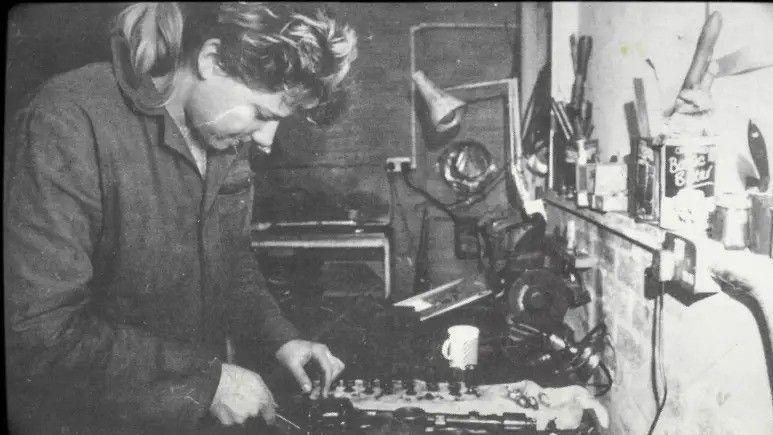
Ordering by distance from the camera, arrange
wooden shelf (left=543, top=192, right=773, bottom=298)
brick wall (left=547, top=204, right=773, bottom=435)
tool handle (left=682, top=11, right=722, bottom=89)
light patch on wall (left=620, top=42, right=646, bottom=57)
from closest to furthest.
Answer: wooden shelf (left=543, top=192, right=773, bottom=298) → brick wall (left=547, top=204, right=773, bottom=435) → tool handle (left=682, top=11, right=722, bottom=89) → light patch on wall (left=620, top=42, right=646, bottom=57)

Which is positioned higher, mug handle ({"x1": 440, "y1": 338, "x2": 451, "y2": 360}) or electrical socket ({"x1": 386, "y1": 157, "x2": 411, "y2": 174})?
electrical socket ({"x1": 386, "y1": 157, "x2": 411, "y2": 174})

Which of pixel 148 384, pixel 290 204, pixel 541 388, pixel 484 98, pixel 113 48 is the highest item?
pixel 113 48

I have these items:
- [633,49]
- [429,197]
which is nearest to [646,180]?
[633,49]

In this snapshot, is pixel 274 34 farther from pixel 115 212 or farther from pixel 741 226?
pixel 741 226

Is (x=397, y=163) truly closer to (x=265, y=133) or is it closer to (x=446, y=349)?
(x=265, y=133)

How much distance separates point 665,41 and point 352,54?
1053 mm

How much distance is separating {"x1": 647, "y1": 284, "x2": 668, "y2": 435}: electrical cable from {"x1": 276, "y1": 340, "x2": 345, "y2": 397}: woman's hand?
37.9 inches

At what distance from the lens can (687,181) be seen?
3.83ft

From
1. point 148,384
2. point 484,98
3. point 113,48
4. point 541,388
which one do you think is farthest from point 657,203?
point 113,48

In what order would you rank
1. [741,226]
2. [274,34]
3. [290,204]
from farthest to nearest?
[290,204] < [274,34] < [741,226]

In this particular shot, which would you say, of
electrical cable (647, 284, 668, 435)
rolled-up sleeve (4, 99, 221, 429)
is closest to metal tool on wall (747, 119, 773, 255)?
electrical cable (647, 284, 668, 435)

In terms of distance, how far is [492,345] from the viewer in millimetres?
1654

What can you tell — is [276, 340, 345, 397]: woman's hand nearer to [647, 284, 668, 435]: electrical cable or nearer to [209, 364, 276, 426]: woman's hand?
[209, 364, 276, 426]: woman's hand

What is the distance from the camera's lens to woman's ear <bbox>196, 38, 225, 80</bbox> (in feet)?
4.87
